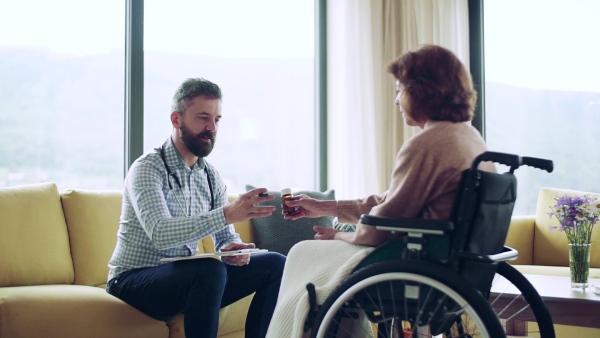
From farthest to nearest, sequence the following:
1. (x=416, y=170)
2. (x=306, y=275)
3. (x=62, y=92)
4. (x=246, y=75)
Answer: (x=246, y=75), (x=62, y=92), (x=306, y=275), (x=416, y=170)

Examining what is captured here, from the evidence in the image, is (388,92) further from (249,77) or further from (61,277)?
(61,277)

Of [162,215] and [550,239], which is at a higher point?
[162,215]

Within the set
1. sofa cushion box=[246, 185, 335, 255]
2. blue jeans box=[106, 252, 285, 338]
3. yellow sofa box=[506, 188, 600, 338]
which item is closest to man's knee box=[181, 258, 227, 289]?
blue jeans box=[106, 252, 285, 338]

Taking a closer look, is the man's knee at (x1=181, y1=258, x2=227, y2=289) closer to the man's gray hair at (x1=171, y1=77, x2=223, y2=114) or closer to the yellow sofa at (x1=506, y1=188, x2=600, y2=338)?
the man's gray hair at (x1=171, y1=77, x2=223, y2=114)

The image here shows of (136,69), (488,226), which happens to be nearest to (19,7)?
(136,69)

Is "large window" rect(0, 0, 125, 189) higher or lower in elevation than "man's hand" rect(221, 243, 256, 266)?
higher

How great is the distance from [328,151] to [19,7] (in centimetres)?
225

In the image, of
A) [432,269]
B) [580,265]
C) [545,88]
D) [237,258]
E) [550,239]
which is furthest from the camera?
[545,88]

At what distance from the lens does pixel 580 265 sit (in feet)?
9.42

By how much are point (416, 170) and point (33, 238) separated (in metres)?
1.75

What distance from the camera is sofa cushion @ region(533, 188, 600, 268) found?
3996mm

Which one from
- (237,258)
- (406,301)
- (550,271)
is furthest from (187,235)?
(550,271)

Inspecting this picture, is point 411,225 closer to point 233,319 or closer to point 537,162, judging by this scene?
point 537,162

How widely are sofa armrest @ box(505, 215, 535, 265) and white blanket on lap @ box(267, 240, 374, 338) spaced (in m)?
2.33
